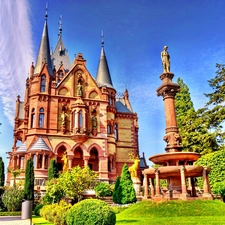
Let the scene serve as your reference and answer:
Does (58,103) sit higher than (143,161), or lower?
higher

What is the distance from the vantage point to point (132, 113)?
179 ft

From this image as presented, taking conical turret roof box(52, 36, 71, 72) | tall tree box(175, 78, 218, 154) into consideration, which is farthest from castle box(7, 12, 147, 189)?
tall tree box(175, 78, 218, 154)

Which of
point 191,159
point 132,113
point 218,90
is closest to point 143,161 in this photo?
point 132,113

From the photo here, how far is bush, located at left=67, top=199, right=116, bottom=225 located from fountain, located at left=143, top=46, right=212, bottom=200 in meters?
8.04

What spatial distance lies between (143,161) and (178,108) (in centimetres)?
1809

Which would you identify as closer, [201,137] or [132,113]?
[201,137]

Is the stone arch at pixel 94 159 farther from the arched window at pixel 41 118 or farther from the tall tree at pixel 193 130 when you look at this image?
the tall tree at pixel 193 130

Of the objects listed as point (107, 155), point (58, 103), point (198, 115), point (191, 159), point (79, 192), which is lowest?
point (79, 192)

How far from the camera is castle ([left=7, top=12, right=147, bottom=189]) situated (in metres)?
42.9

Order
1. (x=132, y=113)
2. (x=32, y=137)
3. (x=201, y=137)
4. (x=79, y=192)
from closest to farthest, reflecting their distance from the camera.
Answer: (x=79, y=192)
(x=201, y=137)
(x=32, y=137)
(x=132, y=113)

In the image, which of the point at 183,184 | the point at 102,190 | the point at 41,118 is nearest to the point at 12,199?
the point at 102,190

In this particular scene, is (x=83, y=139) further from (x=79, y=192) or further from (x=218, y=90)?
(x=218, y=90)

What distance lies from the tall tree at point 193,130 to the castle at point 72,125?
39.6 feet

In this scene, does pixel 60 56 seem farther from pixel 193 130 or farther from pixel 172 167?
pixel 172 167
